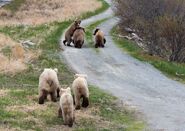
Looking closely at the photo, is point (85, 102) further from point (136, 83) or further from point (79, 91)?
point (136, 83)

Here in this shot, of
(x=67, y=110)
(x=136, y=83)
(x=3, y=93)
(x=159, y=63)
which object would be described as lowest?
(x=136, y=83)

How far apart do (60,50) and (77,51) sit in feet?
3.27

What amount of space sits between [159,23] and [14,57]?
12.6 metres

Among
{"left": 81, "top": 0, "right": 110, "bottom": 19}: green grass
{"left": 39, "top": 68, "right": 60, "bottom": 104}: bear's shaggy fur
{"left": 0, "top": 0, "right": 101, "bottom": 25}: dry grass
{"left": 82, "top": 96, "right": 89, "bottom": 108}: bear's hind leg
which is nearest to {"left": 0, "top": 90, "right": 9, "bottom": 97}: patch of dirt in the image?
{"left": 39, "top": 68, "right": 60, "bottom": 104}: bear's shaggy fur

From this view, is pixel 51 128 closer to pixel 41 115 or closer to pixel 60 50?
pixel 41 115

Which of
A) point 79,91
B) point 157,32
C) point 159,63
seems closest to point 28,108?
point 79,91

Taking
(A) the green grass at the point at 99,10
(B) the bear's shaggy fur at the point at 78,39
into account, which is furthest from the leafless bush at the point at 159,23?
(A) the green grass at the point at 99,10

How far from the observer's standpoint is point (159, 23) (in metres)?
36.0

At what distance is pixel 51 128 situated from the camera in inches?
592

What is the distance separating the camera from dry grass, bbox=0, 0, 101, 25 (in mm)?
53219

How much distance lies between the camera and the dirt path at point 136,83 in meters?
17.7

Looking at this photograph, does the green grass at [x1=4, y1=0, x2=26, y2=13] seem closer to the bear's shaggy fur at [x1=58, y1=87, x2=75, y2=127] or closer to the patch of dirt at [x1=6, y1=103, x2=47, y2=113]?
the patch of dirt at [x1=6, y1=103, x2=47, y2=113]

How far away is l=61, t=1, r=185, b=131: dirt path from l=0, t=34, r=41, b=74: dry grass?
207 centimetres

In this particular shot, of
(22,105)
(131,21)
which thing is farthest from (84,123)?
(131,21)
